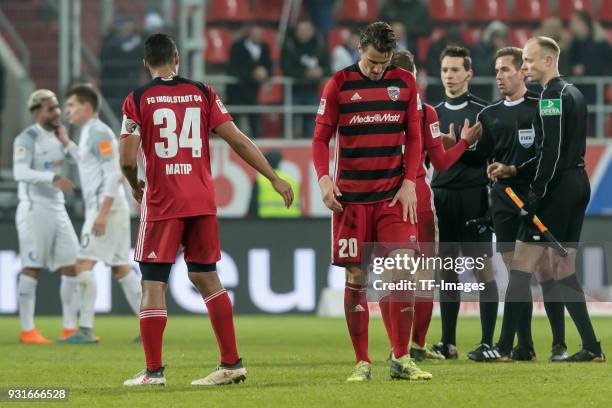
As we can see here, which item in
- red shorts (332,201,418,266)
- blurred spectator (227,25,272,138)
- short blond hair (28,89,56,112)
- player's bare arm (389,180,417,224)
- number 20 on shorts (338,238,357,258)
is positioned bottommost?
number 20 on shorts (338,238,357,258)

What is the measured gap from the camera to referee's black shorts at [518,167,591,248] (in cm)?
921

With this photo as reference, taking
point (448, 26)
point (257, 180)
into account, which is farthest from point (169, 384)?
point (448, 26)

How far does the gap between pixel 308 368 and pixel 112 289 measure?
7.11m

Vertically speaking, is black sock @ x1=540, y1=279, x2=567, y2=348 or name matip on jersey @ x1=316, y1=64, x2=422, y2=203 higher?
name matip on jersey @ x1=316, y1=64, x2=422, y2=203

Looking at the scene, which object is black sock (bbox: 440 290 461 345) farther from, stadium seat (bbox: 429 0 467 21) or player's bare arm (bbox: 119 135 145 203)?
stadium seat (bbox: 429 0 467 21)

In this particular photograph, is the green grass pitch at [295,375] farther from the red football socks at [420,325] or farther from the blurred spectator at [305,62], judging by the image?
the blurred spectator at [305,62]

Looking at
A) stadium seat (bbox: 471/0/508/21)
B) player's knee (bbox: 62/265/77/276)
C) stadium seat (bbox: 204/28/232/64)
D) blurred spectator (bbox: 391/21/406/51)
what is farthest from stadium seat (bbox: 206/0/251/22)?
player's knee (bbox: 62/265/77/276)

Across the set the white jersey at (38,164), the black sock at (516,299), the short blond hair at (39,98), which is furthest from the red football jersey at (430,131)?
the short blond hair at (39,98)

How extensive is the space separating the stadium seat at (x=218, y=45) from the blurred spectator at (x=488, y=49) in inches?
146

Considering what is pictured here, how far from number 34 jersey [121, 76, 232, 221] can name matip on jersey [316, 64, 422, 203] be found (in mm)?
720

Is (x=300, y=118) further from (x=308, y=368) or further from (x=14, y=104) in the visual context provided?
(x=308, y=368)

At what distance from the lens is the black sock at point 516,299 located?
932 cm

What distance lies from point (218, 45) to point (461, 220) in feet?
38.4

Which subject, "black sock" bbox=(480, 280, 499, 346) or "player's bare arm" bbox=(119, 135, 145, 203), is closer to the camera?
"player's bare arm" bbox=(119, 135, 145, 203)
